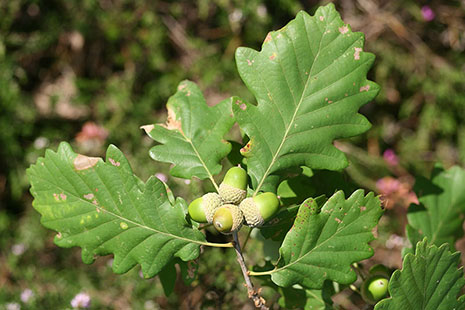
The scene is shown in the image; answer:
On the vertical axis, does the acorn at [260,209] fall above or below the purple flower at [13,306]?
above

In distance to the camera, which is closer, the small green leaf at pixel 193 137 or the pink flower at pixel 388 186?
the small green leaf at pixel 193 137

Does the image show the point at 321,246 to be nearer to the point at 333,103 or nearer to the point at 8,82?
the point at 333,103

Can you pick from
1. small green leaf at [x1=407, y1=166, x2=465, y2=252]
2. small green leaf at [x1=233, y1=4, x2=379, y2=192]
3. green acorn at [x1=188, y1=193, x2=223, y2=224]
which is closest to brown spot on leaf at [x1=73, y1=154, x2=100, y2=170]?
green acorn at [x1=188, y1=193, x2=223, y2=224]

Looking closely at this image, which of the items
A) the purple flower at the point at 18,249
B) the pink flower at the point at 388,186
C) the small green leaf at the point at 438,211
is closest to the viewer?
the small green leaf at the point at 438,211

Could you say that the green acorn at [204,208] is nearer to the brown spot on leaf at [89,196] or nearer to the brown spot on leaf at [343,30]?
the brown spot on leaf at [89,196]

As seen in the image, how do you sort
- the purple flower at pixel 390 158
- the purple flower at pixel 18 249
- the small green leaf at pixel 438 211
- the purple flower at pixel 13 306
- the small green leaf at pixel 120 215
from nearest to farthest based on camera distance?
the small green leaf at pixel 120 215 < the small green leaf at pixel 438 211 < the purple flower at pixel 13 306 < the purple flower at pixel 18 249 < the purple flower at pixel 390 158

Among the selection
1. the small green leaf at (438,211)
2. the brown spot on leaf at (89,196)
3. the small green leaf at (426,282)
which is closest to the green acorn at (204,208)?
the brown spot on leaf at (89,196)

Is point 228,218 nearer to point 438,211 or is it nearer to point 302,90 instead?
point 302,90

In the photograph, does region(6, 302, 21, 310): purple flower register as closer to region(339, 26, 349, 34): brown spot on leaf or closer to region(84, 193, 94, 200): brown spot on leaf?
region(84, 193, 94, 200): brown spot on leaf
